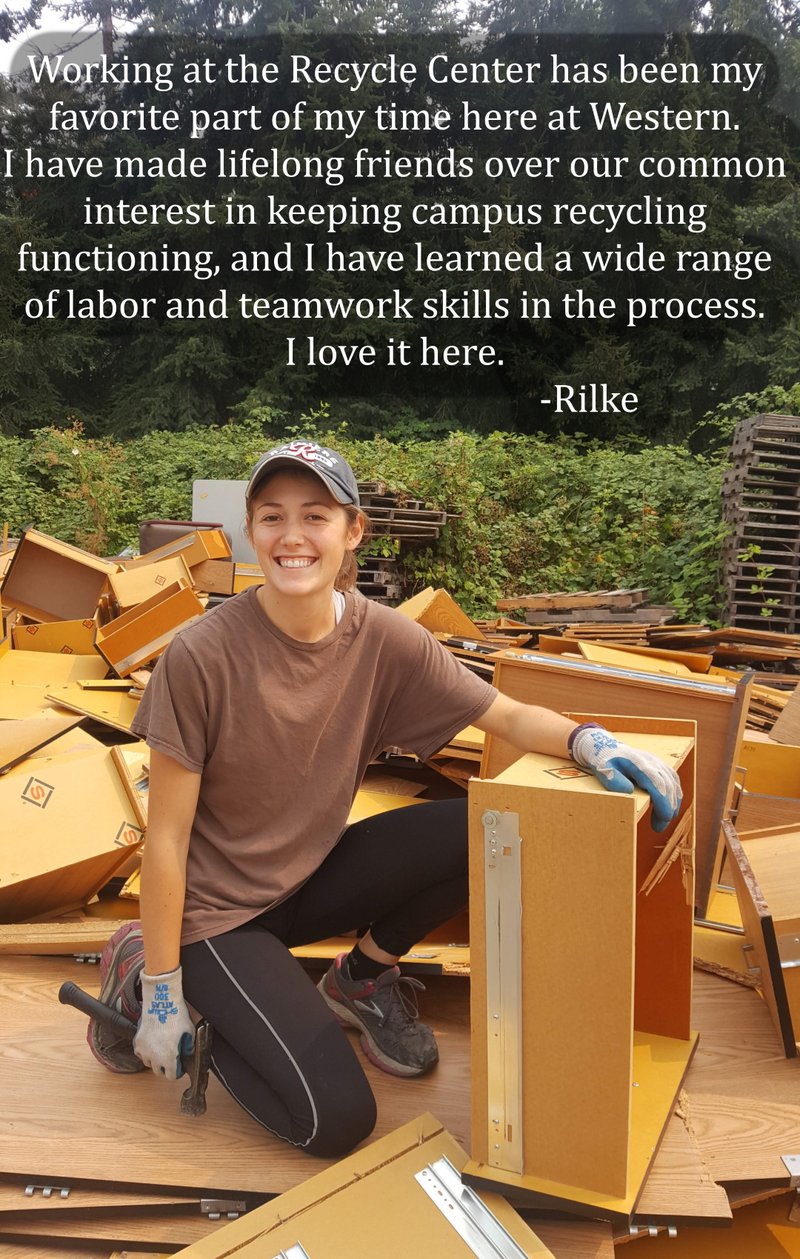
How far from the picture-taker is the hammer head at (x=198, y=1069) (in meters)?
1.84

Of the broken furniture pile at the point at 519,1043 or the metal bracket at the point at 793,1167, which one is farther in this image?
the metal bracket at the point at 793,1167

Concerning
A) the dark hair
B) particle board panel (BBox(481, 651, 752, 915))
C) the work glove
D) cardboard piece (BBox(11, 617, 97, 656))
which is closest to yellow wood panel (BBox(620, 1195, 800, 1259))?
particle board panel (BBox(481, 651, 752, 915))

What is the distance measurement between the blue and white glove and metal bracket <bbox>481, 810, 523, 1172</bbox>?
224 millimetres

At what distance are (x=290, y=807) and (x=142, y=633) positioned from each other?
108 inches

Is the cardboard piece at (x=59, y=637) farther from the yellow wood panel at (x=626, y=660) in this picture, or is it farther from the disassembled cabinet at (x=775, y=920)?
the disassembled cabinet at (x=775, y=920)

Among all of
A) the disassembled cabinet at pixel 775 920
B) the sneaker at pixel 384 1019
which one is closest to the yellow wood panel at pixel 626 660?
the disassembled cabinet at pixel 775 920

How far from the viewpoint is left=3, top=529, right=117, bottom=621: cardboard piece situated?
527 cm

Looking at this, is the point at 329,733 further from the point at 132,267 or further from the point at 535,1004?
the point at 132,267

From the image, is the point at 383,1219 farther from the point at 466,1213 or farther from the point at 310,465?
the point at 310,465

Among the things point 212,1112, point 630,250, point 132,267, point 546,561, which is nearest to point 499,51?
point 630,250

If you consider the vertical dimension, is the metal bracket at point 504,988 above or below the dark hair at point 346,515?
below

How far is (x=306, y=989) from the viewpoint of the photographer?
188 cm

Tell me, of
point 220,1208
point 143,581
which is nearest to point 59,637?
point 143,581

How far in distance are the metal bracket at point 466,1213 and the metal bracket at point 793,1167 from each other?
575 millimetres
